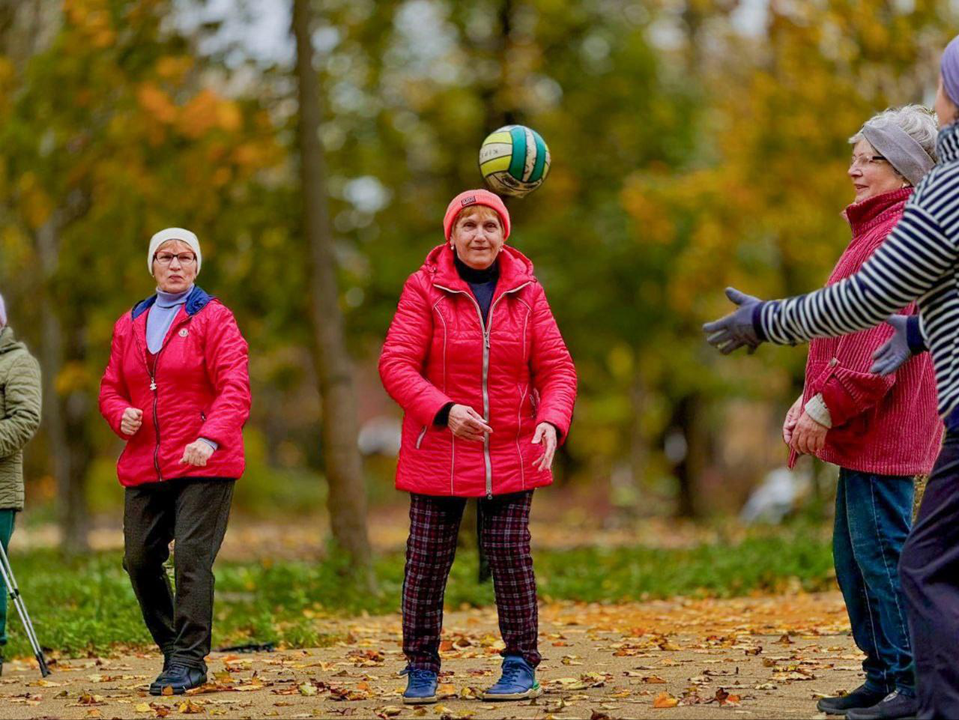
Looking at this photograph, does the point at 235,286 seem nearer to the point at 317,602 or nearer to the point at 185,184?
the point at 185,184

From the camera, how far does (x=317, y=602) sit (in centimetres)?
986

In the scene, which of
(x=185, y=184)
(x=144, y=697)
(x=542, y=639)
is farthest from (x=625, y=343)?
(x=144, y=697)

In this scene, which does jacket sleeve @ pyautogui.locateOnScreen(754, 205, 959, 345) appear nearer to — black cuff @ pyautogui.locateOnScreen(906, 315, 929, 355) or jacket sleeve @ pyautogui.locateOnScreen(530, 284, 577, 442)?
black cuff @ pyautogui.locateOnScreen(906, 315, 929, 355)

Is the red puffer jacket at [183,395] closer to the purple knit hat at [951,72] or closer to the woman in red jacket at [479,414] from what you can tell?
the woman in red jacket at [479,414]

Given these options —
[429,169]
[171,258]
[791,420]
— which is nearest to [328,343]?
[171,258]

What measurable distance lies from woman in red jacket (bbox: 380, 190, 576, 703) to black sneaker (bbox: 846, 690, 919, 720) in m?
1.31

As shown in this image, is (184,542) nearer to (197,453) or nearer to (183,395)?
(197,453)

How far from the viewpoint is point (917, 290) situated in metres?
4.39

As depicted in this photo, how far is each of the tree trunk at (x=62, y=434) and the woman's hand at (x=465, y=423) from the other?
10397 mm

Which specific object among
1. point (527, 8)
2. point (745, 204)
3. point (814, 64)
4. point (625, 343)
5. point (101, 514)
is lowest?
point (101, 514)

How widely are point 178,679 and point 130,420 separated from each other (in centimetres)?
115

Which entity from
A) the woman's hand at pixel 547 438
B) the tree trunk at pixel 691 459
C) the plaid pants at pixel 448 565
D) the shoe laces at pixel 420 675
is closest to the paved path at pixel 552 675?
the shoe laces at pixel 420 675

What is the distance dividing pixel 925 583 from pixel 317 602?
6.06 metres

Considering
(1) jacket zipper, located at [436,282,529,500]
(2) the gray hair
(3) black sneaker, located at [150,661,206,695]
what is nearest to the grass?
(3) black sneaker, located at [150,661,206,695]
